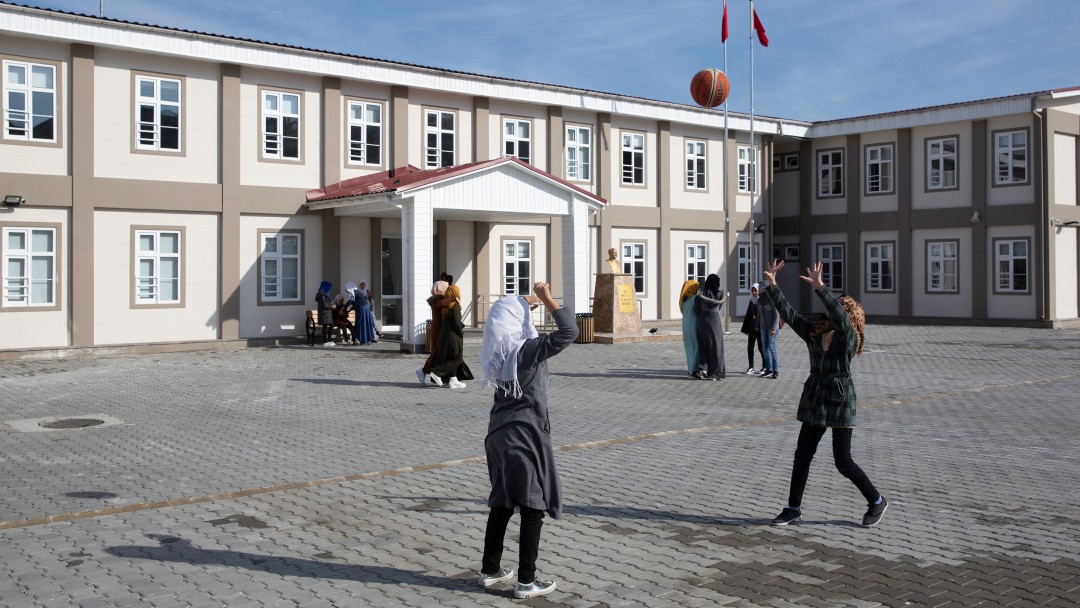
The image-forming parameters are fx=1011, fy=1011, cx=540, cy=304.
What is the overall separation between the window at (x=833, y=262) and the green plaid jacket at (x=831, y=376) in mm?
30177

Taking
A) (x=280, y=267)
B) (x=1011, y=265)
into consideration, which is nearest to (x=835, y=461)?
(x=280, y=267)

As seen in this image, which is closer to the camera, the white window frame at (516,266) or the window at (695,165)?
the white window frame at (516,266)

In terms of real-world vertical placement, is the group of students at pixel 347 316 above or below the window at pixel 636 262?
below

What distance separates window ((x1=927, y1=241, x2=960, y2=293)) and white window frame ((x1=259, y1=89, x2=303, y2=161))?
21099 mm

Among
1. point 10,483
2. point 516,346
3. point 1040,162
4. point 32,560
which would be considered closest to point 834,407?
point 516,346

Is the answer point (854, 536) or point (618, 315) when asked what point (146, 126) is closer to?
point (618, 315)

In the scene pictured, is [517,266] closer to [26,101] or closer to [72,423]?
[26,101]

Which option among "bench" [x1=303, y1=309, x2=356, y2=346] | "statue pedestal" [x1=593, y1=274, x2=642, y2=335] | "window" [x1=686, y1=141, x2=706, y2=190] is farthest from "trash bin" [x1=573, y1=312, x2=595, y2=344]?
"window" [x1=686, y1=141, x2=706, y2=190]

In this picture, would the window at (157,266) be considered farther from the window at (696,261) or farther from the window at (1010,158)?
the window at (1010,158)

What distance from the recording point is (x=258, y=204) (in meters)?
23.2

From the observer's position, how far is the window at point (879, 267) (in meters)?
34.7

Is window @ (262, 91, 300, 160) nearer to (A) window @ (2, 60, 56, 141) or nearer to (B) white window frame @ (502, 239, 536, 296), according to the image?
(A) window @ (2, 60, 56, 141)

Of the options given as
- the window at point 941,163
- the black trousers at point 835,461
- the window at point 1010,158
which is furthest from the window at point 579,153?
the black trousers at point 835,461

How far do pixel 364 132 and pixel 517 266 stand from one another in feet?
19.2
